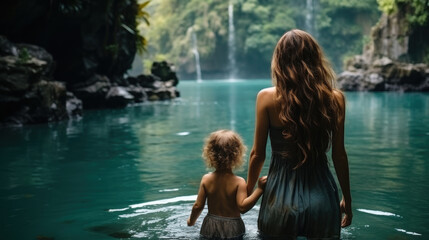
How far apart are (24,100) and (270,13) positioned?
58015mm

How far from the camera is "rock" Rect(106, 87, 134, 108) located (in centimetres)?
2089

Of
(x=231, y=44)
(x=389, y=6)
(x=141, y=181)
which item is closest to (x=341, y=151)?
(x=141, y=181)

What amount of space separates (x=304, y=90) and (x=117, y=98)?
18601 mm

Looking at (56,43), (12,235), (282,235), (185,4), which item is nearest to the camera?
(282,235)

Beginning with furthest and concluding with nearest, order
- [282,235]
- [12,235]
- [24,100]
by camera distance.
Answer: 1. [24,100]
2. [12,235]
3. [282,235]

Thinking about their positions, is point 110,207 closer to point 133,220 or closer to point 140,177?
point 133,220

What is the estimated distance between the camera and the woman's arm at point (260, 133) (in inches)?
117

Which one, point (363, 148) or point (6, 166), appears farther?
point (363, 148)

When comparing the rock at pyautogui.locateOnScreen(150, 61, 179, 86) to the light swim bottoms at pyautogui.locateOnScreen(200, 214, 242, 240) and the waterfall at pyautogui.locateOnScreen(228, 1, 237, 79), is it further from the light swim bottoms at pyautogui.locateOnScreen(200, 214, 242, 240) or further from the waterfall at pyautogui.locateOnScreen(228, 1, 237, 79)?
the waterfall at pyautogui.locateOnScreen(228, 1, 237, 79)

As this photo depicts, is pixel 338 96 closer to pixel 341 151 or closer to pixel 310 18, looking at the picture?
pixel 341 151

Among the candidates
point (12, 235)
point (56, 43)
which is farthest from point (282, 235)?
point (56, 43)

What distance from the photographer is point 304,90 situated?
2887 millimetres

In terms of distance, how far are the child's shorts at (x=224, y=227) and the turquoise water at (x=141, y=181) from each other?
0.12m

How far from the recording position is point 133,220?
193 inches
